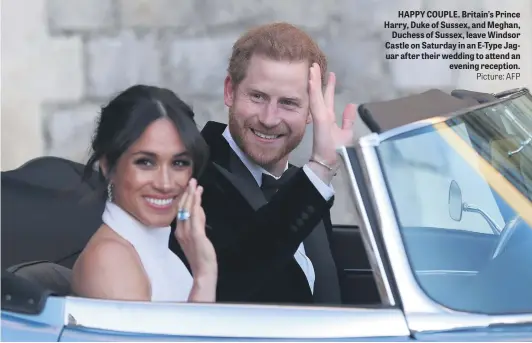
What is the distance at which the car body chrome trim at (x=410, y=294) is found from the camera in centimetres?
178

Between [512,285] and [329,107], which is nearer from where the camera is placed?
[512,285]

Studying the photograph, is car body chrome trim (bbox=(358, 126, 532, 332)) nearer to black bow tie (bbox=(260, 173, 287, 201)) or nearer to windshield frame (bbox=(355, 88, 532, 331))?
windshield frame (bbox=(355, 88, 532, 331))

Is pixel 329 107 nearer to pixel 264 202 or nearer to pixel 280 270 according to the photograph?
pixel 264 202

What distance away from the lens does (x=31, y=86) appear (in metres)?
2.02

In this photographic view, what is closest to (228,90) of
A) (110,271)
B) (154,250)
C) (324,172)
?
(324,172)

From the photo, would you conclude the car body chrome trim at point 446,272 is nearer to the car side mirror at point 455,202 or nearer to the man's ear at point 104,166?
the car side mirror at point 455,202

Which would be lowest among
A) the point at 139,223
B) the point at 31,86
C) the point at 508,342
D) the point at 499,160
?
the point at 508,342

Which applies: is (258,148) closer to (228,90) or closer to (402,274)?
(228,90)

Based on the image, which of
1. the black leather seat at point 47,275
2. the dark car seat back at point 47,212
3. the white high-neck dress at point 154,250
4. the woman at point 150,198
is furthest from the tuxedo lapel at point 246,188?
the black leather seat at point 47,275

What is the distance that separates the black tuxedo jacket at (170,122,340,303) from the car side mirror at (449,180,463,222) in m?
0.30

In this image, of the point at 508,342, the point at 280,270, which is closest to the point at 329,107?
the point at 280,270

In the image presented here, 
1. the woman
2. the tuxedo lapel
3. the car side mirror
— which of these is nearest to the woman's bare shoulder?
the woman

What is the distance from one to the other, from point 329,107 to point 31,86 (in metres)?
0.74

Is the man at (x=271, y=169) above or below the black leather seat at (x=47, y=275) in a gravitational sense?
above
